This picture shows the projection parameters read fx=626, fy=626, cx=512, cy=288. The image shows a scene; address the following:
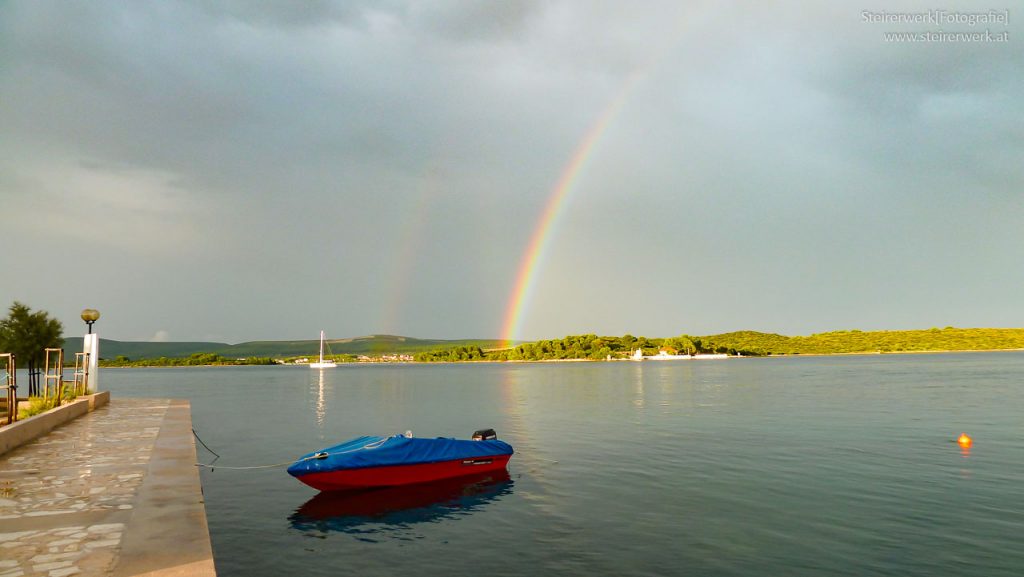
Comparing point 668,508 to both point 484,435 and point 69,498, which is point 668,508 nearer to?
point 484,435

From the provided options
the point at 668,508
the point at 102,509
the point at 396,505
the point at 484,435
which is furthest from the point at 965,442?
the point at 102,509

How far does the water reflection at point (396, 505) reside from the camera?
1655 centimetres

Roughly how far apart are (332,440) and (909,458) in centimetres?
2791

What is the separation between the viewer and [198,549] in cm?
884

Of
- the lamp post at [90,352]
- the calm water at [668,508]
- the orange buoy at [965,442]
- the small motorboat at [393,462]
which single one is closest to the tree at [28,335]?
the lamp post at [90,352]

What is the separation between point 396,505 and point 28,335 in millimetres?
30540

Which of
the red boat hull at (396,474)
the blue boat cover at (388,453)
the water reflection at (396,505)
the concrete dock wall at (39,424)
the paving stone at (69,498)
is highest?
the concrete dock wall at (39,424)

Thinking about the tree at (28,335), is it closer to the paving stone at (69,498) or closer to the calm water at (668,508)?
the calm water at (668,508)

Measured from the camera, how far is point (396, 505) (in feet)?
60.5

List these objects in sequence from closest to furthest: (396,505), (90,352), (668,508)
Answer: (668,508) → (396,505) → (90,352)

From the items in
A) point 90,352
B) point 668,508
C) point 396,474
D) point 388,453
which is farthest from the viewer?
point 90,352

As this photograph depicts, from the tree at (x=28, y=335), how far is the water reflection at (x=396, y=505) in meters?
27.5

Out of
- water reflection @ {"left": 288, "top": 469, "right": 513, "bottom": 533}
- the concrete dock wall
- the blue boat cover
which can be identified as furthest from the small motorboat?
the concrete dock wall

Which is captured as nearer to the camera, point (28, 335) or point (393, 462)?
point (393, 462)
